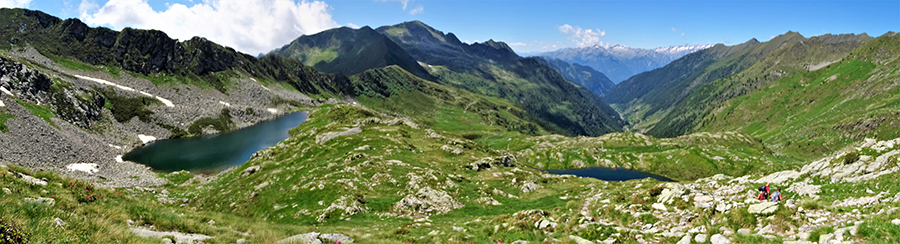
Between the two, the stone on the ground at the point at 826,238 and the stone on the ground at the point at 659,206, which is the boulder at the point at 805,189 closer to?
the stone on the ground at the point at 659,206

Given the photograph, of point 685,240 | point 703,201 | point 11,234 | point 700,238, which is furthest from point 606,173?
point 11,234

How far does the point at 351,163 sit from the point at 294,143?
46466 mm

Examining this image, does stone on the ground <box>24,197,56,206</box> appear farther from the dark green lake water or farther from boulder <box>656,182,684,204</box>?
the dark green lake water

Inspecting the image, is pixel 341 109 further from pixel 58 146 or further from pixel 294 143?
pixel 58 146

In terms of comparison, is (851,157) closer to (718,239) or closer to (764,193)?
(764,193)

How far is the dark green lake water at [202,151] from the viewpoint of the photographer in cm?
13225

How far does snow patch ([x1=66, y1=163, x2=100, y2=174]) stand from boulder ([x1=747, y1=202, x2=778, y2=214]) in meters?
148

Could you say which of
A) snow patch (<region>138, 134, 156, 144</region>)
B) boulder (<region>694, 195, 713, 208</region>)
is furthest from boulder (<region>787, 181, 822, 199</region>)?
snow patch (<region>138, 134, 156, 144</region>)

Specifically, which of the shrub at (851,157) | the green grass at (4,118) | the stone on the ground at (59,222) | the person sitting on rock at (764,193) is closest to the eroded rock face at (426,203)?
the person sitting on rock at (764,193)

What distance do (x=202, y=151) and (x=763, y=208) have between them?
608ft

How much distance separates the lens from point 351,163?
65250 mm

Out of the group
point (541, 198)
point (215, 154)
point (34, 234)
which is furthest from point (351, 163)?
point (215, 154)

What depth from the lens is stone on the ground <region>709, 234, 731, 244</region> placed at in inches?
706

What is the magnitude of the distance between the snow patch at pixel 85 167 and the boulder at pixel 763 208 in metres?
148
